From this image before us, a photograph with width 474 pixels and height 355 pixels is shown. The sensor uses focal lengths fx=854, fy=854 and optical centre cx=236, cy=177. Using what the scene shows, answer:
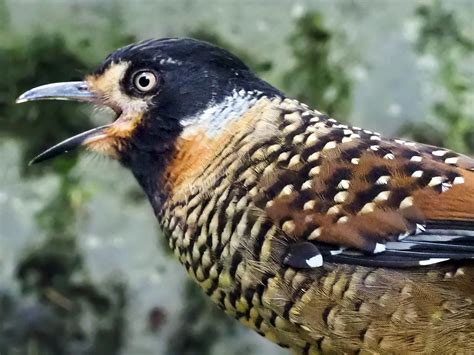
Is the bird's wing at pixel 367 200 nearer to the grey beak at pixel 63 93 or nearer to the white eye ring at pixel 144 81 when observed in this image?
the white eye ring at pixel 144 81

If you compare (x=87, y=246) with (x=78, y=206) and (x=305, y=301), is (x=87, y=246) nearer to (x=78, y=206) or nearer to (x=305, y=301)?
(x=78, y=206)

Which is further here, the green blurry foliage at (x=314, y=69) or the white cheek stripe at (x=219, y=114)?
the green blurry foliage at (x=314, y=69)

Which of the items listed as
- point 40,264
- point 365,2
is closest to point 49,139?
point 40,264

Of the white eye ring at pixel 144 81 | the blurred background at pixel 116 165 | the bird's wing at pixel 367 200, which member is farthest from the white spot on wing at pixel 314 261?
the blurred background at pixel 116 165

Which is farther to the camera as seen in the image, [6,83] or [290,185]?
[6,83]

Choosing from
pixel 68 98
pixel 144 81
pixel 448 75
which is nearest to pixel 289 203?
pixel 144 81

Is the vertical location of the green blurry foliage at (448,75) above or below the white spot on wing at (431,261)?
above
